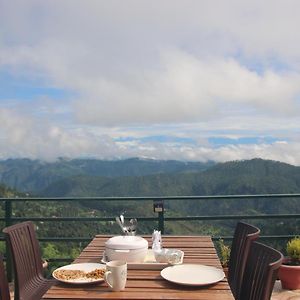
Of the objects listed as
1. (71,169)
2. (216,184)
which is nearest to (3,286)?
(216,184)

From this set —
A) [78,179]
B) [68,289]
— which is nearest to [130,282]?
[68,289]

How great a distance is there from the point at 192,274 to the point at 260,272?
1.28 feet

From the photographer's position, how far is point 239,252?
10.5 feet

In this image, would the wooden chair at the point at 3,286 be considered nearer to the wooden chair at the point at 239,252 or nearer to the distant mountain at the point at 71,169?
the wooden chair at the point at 239,252

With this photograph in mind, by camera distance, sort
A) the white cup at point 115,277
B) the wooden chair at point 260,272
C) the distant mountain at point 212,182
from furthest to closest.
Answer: the distant mountain at point 212,182 < the white cup at point 115,277 < the wooden chair at point 260,272

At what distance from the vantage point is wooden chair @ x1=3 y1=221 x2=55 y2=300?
2.96 m

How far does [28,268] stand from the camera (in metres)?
3.21

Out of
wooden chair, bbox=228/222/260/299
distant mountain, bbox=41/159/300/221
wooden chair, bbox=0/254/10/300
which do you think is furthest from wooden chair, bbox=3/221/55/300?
distant mountain, bbox=41/159/300/221

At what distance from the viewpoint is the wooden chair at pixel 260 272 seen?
1.99 meters

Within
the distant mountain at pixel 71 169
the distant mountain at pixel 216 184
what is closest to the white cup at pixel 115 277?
the distant mountain at pixel 216 184

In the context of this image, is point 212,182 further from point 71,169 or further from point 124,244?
point 71,169

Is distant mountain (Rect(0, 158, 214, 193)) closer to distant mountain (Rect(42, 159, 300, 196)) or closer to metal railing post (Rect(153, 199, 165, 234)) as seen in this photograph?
distant mountain (Rect(42, 159, 300, 196))

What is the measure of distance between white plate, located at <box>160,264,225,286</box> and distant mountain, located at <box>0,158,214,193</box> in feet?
447

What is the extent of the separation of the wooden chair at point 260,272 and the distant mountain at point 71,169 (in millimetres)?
136510
